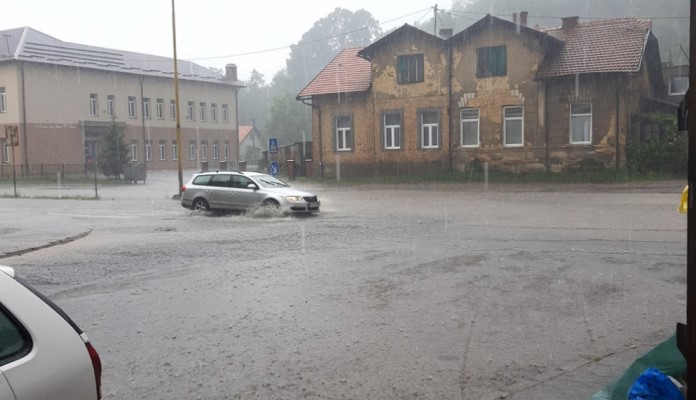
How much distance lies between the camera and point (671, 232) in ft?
45.2

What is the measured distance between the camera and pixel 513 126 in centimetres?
3225

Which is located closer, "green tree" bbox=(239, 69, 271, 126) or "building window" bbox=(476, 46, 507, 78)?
"building window" bbox=(476, 46, 507, 78)

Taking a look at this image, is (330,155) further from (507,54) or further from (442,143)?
(507,54)

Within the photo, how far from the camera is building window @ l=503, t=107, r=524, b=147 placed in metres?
32.0

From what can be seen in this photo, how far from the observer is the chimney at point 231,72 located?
218 feet

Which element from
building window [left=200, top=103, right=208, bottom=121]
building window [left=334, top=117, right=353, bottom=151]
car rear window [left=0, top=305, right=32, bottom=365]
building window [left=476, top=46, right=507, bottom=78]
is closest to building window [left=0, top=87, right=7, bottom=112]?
building window [left=200, top=103, right=208, bottom=121]

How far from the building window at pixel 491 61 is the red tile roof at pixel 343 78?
6.41 meters

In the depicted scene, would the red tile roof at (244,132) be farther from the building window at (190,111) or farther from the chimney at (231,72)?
the building window at (190,111)

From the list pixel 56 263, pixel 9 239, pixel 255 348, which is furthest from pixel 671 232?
pixel 9 239

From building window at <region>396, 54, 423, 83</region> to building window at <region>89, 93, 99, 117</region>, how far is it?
29209mm

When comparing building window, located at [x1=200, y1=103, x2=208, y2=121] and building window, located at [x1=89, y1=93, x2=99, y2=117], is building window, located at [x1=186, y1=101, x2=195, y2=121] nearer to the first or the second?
building window, located at [x1=200, y1=103, x2=208, y2=121]

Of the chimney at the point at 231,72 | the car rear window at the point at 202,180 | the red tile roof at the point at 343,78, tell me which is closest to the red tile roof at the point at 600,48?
the red tile roof at the point at 343,78

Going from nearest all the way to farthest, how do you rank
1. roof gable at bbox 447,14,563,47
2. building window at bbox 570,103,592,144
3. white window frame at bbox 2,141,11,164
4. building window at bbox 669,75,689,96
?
building window at bbox 570,103,592,144 → roof gable at bbox 447,14,563,47 → building window at bbox 669,75,689,96 → white window frame at bbox 2,141,11,164

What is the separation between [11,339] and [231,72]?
66.3 m
